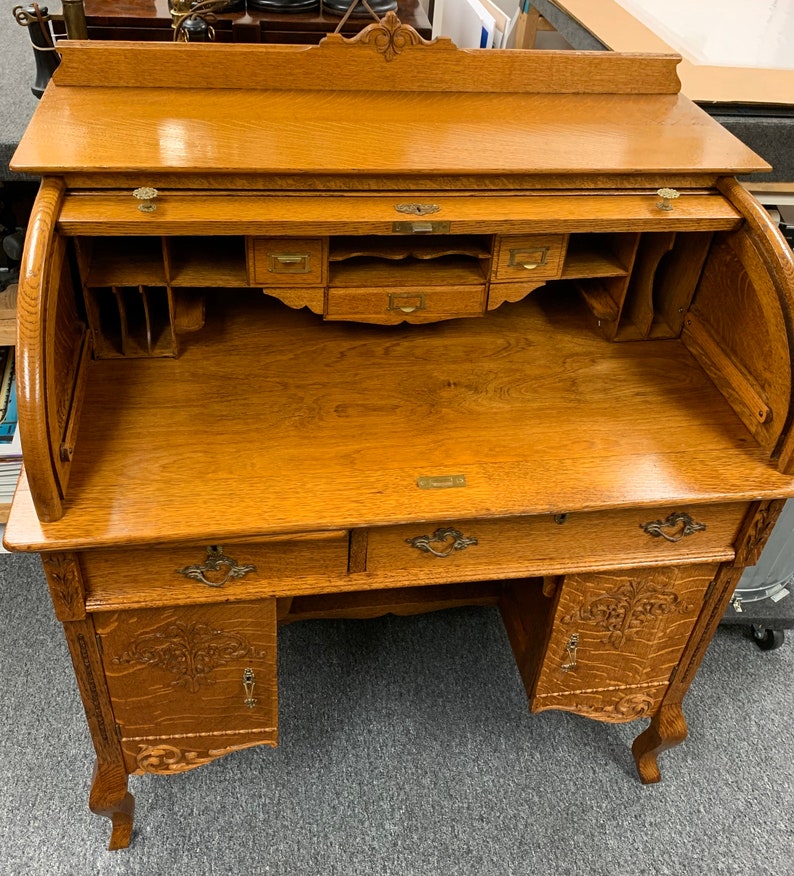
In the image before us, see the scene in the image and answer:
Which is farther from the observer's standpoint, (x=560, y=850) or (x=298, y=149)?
(x=560, y=850)

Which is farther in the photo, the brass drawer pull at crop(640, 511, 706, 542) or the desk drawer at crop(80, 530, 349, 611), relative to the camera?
the brass drawer pull at crop(640, 511, 706, 542)

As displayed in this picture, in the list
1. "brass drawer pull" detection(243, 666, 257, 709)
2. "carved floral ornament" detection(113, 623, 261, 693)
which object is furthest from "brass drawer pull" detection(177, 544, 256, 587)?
"brass drawer pull" detection(243, 666, 257, 709)

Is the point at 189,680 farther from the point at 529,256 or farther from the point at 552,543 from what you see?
the point at 529,256

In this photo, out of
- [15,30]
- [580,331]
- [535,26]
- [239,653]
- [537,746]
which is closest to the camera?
[239,653]

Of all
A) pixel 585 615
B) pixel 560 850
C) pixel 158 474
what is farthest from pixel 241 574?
pixel 560 850

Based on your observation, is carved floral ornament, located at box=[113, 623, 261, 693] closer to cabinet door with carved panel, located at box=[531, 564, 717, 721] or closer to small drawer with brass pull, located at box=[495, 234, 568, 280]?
cabinet door with carved panel, located at box=[531, 564, 717, 721]

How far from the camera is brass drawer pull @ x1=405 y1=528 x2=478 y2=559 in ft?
3.71

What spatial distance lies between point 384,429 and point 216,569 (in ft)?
0.95

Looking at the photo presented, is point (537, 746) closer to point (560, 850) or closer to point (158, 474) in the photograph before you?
point (560, 850)

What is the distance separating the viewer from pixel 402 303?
1182mm

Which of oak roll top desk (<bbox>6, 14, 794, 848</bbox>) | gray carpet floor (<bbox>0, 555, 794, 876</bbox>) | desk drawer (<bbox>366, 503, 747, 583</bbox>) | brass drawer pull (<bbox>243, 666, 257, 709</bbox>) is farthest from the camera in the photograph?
gray carpet floor (<bbox>0, 555, 794, 876</bbox>)

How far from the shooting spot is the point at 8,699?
163 centimetres

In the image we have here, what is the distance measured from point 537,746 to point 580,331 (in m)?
0.80

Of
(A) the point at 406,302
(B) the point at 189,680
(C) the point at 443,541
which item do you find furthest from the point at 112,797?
(A) the point at 406,302
